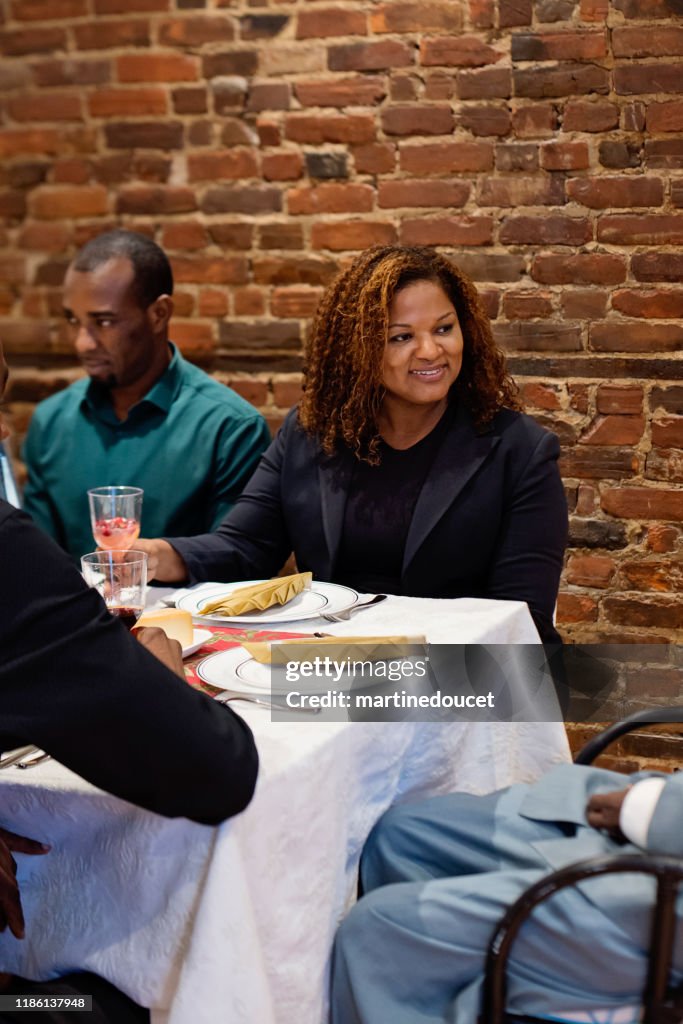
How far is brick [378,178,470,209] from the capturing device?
8.69ft

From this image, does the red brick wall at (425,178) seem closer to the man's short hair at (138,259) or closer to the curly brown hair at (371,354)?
the man's short hair at (138,259)

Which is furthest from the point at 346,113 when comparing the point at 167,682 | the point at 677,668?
the point at 167,682

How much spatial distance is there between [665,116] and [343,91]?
76 cm

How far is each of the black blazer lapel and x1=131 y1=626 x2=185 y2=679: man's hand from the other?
2.35ft

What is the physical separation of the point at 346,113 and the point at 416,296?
0.83 m

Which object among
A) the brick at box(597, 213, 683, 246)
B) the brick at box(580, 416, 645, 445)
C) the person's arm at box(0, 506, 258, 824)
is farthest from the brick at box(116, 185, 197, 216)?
the person's arm at box(0, 506, 258, 824)

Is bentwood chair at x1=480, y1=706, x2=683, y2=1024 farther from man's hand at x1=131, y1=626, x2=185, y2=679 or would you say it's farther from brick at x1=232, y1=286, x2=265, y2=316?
brick at x1=232, y1=286, x2=265, y2=316

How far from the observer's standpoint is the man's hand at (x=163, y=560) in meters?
1.93

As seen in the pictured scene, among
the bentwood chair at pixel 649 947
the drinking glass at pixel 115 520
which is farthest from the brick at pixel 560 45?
the bentwood chair at pixel 649 947

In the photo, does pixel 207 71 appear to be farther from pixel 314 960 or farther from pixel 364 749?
pixel 314 960

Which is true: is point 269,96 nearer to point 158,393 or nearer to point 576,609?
point 158,393

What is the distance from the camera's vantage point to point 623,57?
2486mm

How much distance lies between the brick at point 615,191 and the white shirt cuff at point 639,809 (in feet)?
5.43
